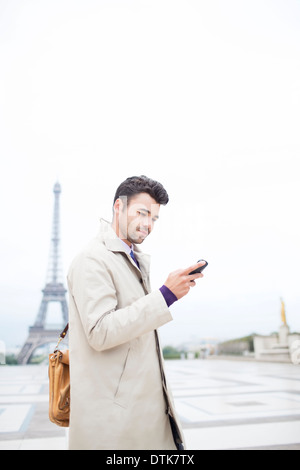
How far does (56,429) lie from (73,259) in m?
2.81

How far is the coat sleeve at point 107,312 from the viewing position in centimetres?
102

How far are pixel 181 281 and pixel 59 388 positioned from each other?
0.49m

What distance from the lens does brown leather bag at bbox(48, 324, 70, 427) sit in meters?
1.18

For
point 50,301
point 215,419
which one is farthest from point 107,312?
point 50,301

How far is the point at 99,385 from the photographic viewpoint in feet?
3.45

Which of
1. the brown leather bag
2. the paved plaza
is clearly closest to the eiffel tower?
the paved plaza

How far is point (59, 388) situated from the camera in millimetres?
1189

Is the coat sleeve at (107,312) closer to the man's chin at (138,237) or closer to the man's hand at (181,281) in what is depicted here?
the man's hand at (181,281)

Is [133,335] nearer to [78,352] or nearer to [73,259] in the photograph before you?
[78,352]

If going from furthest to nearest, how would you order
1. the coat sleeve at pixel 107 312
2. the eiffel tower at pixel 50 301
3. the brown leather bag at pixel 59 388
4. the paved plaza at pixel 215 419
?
the eiffel tower at pixel 50 301, the paved plaza at pixel 215 419, the brown leather bag at pixel 59 388, the coat sleeve at pixel 107 312

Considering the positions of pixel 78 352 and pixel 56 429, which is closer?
pixel 78 352

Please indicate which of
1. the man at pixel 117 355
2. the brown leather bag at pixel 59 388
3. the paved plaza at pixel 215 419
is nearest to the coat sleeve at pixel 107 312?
the man at pixel 117 355
